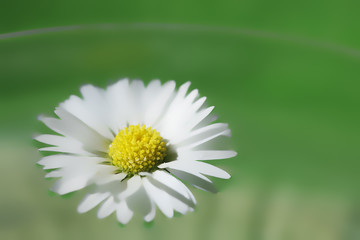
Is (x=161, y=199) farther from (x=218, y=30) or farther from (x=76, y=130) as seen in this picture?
(x=218, y=30)

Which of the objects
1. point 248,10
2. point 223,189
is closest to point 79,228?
point 223,189

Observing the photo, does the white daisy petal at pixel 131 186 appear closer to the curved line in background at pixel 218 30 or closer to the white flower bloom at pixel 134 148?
the white flower bloom at pixel 134 148

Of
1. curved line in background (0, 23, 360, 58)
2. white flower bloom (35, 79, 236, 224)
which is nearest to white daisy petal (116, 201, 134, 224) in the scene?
white flower bloom (35, 79, 236, 224)

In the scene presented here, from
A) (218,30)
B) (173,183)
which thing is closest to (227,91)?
(218,30)

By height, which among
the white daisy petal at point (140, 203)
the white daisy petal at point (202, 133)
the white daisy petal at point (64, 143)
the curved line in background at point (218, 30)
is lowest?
the white daisy petal at point (140, 203)

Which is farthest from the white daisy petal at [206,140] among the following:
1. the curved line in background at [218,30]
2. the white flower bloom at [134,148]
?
the curved line in background at [218,30]

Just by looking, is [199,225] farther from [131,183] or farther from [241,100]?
[241,100]

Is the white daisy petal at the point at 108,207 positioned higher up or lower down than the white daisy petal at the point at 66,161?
lower down

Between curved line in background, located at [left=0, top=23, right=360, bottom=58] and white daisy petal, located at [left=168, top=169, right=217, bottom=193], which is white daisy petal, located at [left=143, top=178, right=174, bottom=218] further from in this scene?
curved line in background, located at [left=0, top=23, right=360, bottom=58]
